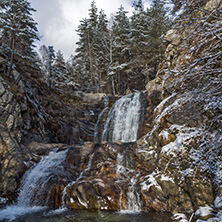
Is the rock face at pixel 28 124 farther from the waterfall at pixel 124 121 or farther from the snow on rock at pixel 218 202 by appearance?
the snow on rock at pixel 218 202

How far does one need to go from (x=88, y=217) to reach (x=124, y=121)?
10789 millimetres

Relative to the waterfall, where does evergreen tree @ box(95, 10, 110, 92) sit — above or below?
above

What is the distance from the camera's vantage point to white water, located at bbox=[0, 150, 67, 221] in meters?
7.46

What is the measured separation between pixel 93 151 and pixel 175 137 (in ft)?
18.4

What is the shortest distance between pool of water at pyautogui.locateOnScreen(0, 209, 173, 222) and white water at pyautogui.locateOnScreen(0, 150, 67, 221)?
0.51 metres

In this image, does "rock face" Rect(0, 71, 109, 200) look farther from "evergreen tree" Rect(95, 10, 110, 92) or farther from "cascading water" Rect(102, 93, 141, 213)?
"evergreen tree" Rect(95, 10, 110, 92)

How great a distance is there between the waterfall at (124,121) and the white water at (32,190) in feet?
22.1

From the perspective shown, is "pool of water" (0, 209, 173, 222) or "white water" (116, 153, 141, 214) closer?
"pool of water" (0, 209, 173, 222)

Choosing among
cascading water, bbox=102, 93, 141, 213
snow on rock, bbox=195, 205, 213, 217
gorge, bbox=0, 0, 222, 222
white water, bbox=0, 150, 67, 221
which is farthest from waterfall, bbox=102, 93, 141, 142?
snow on rock, bbox=195, 205, 213, 217

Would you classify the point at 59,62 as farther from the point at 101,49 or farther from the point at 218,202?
the point at 218,202

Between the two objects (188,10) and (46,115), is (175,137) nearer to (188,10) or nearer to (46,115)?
(188,10)

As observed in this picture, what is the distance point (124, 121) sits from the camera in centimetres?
1670

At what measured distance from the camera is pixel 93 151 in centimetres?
1136

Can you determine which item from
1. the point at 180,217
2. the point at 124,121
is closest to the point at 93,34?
the point at 124,121
